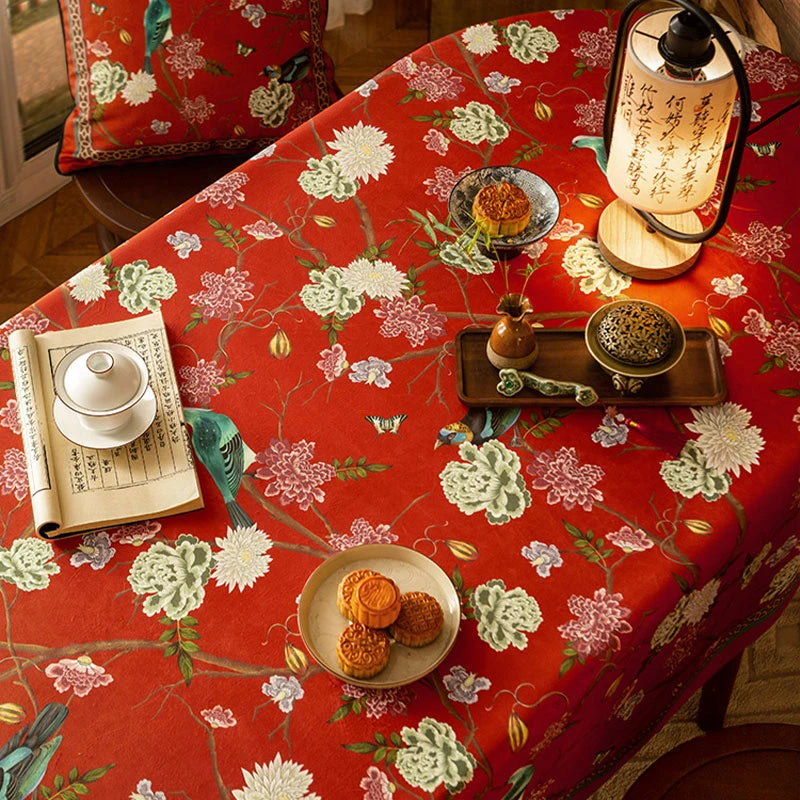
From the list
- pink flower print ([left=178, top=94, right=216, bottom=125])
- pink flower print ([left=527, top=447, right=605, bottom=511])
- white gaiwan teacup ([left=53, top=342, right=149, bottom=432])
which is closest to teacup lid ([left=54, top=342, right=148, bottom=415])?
white gaiwan teacup ([left=53, top=342, right=149, bottom=432])

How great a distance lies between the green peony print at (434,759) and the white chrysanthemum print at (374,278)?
2.11 ft

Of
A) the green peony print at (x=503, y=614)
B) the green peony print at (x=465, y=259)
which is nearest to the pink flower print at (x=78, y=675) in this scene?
the green peony print at (x=503, y=614)

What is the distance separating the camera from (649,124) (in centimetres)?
137

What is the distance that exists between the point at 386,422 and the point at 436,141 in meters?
0.56

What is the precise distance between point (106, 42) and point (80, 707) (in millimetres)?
1345

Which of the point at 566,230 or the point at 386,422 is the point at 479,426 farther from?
the point at 566,230

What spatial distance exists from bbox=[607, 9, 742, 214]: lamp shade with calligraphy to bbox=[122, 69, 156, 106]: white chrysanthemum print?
0.98 meters

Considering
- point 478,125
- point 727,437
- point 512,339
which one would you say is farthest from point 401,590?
point 478,125

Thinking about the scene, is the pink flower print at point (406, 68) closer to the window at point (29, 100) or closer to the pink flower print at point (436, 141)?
the pink flower print at point (436, 141)

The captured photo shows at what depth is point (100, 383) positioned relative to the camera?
1.29 m

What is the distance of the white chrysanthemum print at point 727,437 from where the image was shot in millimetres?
1341

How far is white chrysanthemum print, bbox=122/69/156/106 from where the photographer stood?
198 cm

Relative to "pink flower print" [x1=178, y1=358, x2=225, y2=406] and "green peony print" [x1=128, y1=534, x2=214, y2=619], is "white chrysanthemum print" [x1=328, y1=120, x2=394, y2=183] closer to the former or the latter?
"pink flower print" [x1=178, y1=358, x2=225, y2=406]

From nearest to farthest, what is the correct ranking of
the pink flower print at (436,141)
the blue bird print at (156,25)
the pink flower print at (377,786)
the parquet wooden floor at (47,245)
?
the pink flower print at (377,786) < the pink flower print at (436,141) < the blue bird print at (156,25) < the parquet wooden floor at (47,245)
